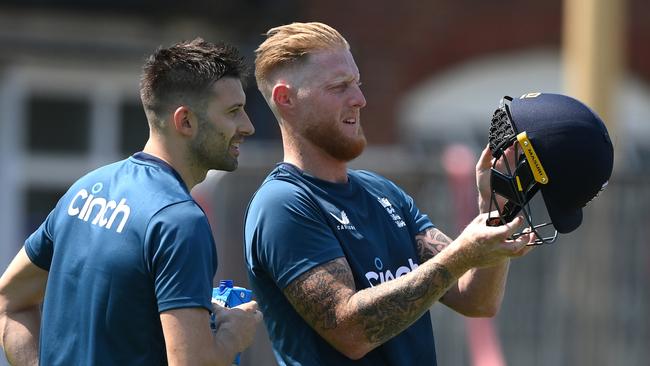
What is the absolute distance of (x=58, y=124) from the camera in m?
11.5

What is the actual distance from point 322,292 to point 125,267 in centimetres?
60

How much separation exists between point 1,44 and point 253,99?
2181mm

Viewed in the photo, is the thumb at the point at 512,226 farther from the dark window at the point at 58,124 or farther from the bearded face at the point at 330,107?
the dark window at the point at 58,124

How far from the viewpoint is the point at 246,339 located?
3742mm

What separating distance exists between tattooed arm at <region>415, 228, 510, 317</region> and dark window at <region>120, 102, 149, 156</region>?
7.43m

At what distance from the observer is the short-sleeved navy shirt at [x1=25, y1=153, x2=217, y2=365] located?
3.57 m

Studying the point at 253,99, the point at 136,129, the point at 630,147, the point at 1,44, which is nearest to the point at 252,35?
the point at 253,99

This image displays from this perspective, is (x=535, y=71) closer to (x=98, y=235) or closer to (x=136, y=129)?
(x=136, y=129)

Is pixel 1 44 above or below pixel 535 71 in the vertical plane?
above

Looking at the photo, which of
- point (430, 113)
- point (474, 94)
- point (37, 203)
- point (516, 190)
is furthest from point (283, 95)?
point (474, 94)

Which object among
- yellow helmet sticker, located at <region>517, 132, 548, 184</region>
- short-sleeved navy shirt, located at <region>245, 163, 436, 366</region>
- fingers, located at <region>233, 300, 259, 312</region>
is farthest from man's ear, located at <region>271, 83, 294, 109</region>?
yellow helmet sticker, located at <region>517, 132, 548, 184</region>

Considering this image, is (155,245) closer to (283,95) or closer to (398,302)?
(398,302)

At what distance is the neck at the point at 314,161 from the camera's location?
4.21 meters

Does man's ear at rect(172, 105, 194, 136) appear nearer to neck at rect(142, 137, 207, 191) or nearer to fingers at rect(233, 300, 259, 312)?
neck at rect(142, 137, 207, 191)
